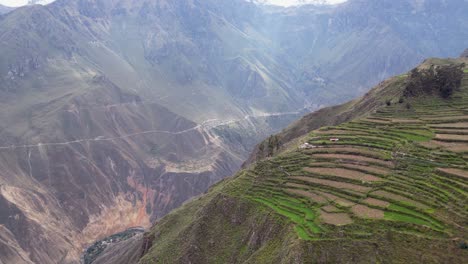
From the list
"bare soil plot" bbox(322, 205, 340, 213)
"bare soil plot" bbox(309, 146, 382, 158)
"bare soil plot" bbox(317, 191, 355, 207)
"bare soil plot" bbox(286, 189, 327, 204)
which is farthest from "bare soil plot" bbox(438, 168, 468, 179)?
"bare soil plot" bbox(286, 189, 327, 204)

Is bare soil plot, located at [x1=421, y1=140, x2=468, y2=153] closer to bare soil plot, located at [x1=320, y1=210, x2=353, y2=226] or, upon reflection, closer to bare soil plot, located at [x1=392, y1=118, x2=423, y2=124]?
bare soil plot, located at [x1=392, y1=118, x2=423, y2=124]

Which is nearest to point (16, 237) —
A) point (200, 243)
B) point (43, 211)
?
point (43, 211)

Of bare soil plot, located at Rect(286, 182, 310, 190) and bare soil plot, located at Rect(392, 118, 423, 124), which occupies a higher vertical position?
bare soil plot, located at Rect(392, 118, 423, 124)

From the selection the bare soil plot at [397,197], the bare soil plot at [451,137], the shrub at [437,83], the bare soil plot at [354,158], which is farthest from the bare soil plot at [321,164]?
the shrub at [437,83]

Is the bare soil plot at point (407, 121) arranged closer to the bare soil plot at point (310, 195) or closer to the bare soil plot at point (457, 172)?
the bare soil plot at point (457, 172)

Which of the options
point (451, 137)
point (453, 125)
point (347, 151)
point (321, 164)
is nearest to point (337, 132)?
point (347, 151)

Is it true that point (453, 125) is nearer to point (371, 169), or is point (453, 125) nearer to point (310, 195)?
point (371, 169)
